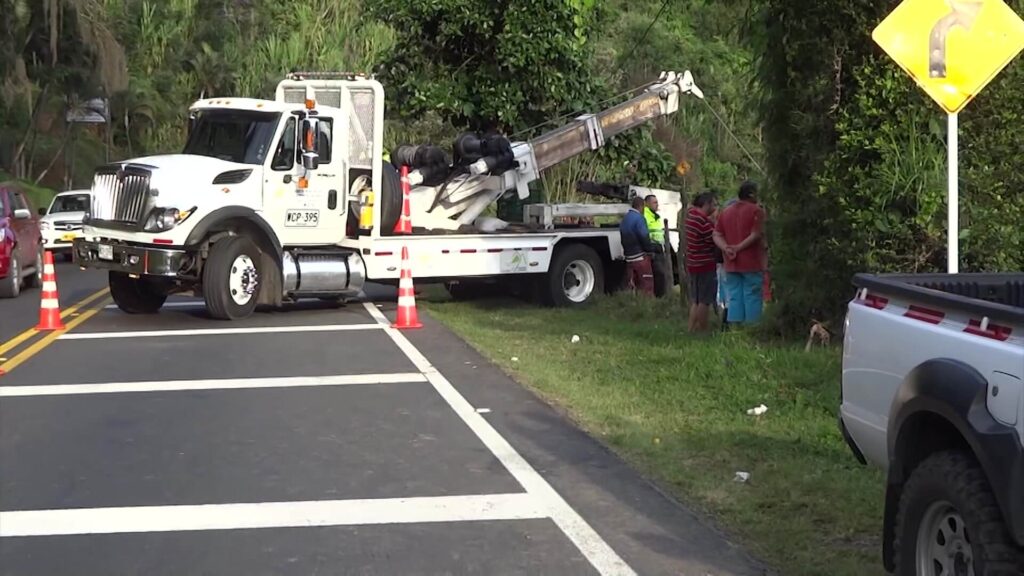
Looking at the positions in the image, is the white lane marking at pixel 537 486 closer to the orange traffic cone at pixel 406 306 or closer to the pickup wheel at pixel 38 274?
the orange traffic cone at pixel 406 306

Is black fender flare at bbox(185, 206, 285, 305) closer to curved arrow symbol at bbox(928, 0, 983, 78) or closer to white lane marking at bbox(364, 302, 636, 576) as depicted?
white lane marking at bbox(364, 302, 636, 576)

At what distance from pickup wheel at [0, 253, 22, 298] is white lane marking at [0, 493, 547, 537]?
13.6 m

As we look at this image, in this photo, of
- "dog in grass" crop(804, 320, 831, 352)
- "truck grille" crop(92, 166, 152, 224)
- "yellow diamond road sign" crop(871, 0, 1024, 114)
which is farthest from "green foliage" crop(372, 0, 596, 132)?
"yellow diamond road sign" crop(871, 0, 1024, 114)

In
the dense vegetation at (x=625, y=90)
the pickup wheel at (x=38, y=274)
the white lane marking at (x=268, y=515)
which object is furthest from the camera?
the pickup wheel at (x=38, y=274)

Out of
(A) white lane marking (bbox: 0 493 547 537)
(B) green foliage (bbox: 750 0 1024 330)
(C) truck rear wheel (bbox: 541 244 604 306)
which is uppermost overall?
(B) green foliage (bbox: 750 0 1024 330)

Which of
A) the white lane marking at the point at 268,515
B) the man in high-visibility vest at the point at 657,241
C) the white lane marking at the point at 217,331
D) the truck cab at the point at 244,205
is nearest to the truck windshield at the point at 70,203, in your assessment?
the truck cab at the point at 244,205

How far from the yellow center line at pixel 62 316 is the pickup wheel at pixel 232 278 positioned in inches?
83.7

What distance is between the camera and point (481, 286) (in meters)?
20.7

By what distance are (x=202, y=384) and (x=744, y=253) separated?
575 cm

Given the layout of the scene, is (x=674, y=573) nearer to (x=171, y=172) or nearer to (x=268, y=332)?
(x=268, y=332)

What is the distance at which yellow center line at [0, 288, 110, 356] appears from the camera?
1443 centimetres

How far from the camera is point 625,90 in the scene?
102 ft

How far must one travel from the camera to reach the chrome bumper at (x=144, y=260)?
52.4 feet

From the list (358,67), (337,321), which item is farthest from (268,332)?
(358,67)
